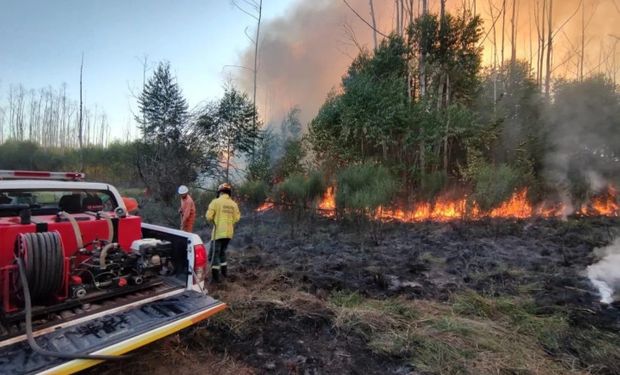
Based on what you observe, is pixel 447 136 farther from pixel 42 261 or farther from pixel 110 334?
pixel 42 261

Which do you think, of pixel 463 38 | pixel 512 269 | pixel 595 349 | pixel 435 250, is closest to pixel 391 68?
pixel 463 38

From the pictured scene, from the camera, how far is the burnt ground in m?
3.09

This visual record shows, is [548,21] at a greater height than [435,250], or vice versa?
[548,21]

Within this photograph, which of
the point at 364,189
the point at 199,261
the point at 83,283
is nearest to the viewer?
the point at 83,283

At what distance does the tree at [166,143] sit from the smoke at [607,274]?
1216 cm

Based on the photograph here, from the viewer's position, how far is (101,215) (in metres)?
3.30

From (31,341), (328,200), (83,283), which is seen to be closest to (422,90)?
(328,200)

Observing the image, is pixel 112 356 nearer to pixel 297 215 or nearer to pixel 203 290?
pixel 203 290

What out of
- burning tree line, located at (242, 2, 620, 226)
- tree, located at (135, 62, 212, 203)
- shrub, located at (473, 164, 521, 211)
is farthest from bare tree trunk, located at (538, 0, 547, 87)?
tree, located at (135, 62, 212, 203)

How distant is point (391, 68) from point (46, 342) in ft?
41.7

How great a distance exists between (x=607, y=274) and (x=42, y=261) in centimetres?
736

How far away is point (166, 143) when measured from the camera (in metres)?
15.4

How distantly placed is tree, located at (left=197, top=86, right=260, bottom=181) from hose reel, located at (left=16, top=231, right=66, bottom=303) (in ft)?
44.1

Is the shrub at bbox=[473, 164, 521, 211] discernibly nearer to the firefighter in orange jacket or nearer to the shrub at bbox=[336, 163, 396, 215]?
the shrub at bbox=[336, 163, 396, 215]
